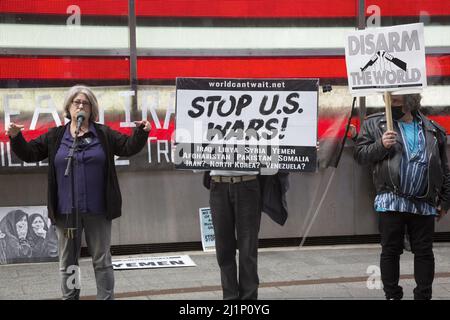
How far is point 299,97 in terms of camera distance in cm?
550

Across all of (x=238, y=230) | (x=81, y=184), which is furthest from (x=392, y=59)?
(x=81, y=184)

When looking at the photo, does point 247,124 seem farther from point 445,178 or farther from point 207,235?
point 207,235

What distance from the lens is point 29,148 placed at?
524 cm

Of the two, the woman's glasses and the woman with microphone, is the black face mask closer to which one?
the woman with microphone

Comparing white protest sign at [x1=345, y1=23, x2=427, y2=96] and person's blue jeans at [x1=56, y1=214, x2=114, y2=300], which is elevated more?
white protest sign at [x1=345, y1=23, x2=427, y2=96]

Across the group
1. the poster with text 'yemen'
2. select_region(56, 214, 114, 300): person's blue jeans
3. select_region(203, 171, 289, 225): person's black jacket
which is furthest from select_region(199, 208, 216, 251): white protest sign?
select_region(56, 214, 114, 300): person's blue jeans

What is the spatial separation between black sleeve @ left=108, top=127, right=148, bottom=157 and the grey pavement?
1.61 metres

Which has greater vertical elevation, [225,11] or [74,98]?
[225,11]

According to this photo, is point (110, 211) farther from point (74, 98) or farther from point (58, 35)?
point (58, 35)

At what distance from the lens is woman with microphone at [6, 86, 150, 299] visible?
512 centimetres

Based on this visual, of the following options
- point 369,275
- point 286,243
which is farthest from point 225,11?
point 369,275

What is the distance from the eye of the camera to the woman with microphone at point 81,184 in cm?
512

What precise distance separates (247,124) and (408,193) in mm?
1383

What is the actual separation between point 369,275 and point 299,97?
99.1 inches
